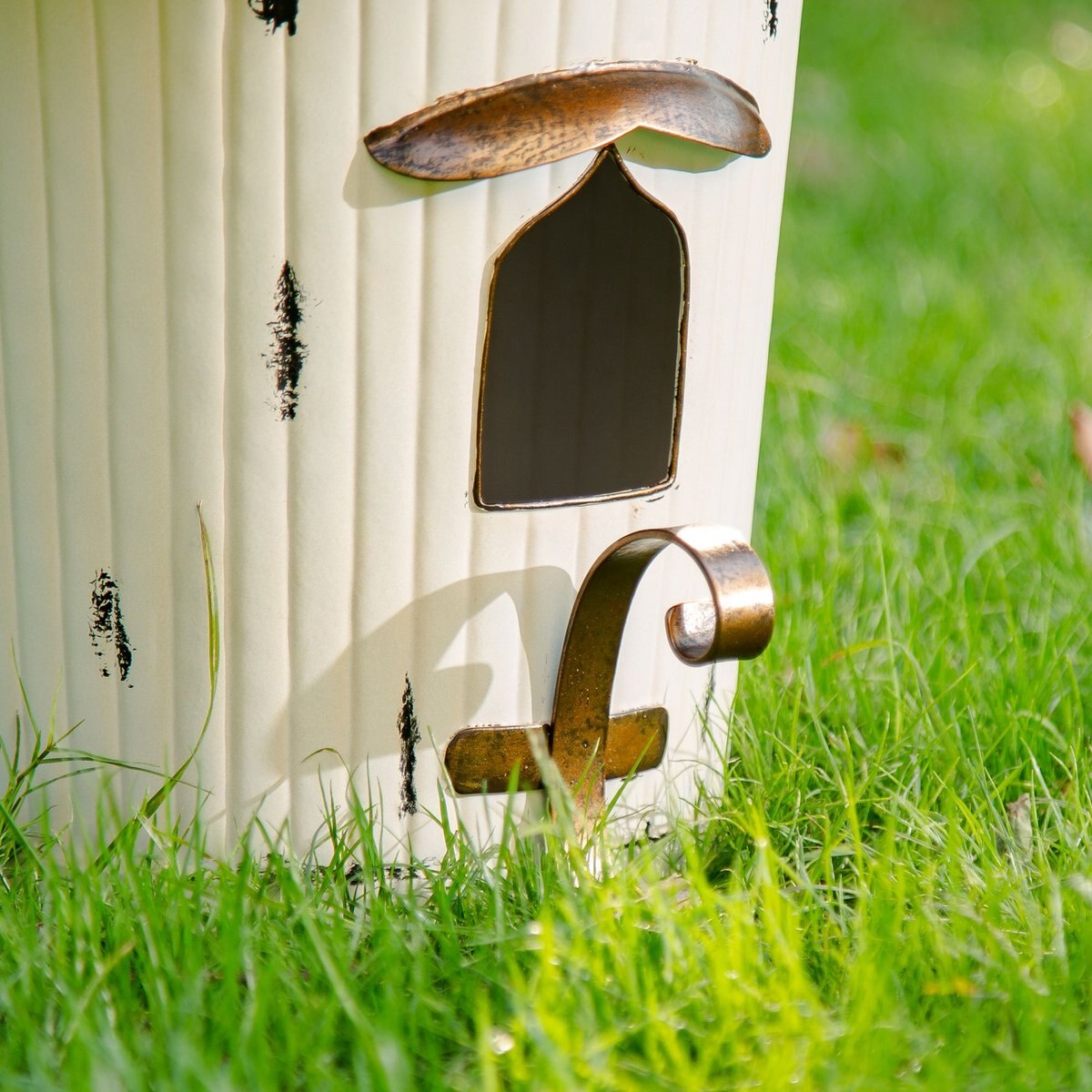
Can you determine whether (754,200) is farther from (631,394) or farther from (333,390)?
(333,390)

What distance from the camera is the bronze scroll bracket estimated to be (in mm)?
922

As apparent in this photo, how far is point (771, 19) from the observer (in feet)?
3.09

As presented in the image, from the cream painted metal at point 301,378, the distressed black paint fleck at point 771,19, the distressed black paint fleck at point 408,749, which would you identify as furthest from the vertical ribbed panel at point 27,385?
the distressed black paint fleck at point 771,19

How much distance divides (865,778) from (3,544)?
0.64 metres

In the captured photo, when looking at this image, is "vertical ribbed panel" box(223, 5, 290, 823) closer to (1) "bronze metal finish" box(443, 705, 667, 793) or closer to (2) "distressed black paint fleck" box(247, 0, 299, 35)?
(2) "distressed black paint fleck" box(247, 0, 299, 35)

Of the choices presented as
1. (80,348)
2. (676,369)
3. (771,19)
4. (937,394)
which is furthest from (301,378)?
(937,394)

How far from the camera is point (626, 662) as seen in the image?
1016 mm

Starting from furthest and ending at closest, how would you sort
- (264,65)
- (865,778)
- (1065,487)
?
(1065,487), (865,778), (264,65)

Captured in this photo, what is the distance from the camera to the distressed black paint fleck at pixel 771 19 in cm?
94

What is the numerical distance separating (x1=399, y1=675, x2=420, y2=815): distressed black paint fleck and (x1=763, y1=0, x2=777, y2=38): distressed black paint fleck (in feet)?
1.67

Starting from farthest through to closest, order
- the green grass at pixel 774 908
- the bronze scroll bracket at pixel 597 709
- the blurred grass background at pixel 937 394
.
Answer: the blurred grass background at pixel 937 394, the bronze scroll bracket at pixel 597 709, the green grass at pixel 774 908

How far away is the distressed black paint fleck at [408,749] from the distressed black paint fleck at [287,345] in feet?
0.68

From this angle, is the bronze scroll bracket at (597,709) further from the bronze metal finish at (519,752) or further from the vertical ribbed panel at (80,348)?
the vertical ribbed panel at (80,348)

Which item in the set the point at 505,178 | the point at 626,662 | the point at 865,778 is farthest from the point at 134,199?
the point at 865,778
